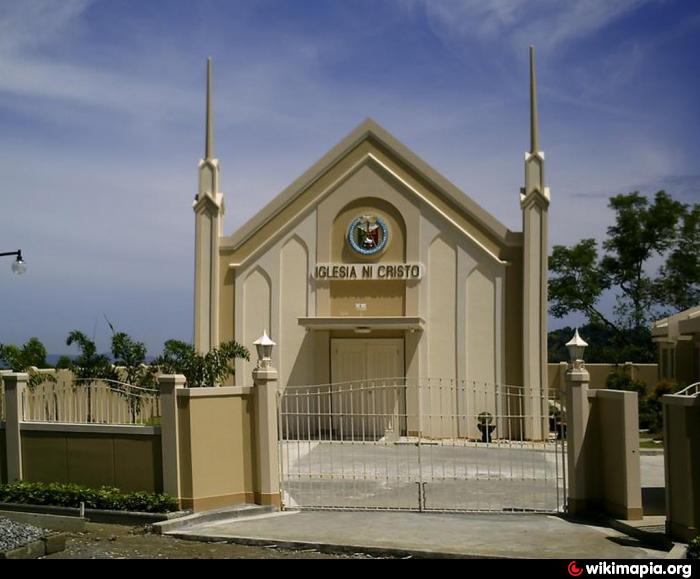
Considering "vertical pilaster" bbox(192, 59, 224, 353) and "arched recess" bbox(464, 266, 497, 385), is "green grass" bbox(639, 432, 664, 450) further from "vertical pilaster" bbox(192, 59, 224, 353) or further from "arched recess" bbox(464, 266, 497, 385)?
"vertical pilaster" bbox(192, 59, 224, 353)

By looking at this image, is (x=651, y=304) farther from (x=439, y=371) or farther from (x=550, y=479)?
(x=550, y=479)

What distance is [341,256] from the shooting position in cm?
2494

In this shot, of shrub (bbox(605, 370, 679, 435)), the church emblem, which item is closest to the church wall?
the church emblem

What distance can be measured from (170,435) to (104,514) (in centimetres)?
150

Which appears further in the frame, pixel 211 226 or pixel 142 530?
pixel 211 226

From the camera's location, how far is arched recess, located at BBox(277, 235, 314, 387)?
81.3 ft

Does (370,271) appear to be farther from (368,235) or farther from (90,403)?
(90,403)

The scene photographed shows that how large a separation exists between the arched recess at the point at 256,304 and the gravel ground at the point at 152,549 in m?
→ 12.0

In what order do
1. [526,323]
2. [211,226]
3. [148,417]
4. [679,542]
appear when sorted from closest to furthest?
1. [679,542]
2. [148,417]
3. [526,323]
4. [211,226]

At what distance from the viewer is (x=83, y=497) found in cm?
1441

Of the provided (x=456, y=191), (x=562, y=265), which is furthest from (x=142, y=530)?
(x=562, y=265)

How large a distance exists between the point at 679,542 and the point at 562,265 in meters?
31.4

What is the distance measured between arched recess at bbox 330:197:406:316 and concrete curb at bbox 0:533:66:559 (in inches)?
533
